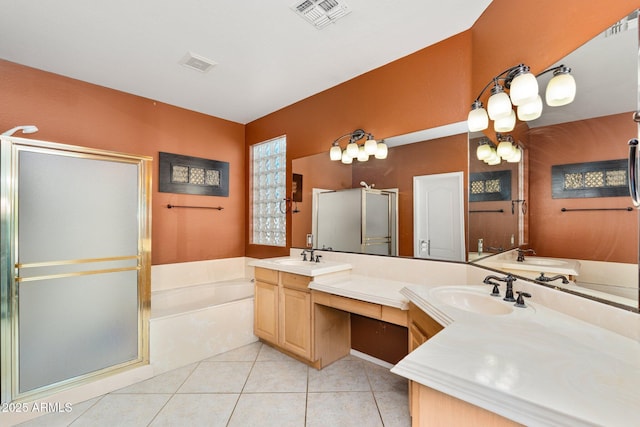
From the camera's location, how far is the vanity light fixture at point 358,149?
2498mm

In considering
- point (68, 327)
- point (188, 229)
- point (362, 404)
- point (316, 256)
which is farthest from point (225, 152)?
point (362, 404)

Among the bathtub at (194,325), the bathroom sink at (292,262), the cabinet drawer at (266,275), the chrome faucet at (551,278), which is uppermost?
the chrome faucet at (551,278)

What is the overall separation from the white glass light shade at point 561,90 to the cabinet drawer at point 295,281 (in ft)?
6.36

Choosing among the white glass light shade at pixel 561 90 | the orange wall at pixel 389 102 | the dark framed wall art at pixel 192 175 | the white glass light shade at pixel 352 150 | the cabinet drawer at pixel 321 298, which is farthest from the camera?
the dark framed wall art at pixel 192 175

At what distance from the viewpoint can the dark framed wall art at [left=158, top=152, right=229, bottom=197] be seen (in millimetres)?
3240

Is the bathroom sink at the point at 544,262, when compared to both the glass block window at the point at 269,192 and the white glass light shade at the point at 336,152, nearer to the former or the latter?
the white glass light shade at the point at 336,152

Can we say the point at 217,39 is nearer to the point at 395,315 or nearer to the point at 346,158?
the point at 346,158

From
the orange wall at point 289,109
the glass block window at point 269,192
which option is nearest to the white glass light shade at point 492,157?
the orange wall at point 289,109

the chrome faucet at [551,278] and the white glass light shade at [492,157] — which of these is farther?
the white glass light shade at [492,157]

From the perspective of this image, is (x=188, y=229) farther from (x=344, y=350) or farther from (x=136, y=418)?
(x=344, y=350)

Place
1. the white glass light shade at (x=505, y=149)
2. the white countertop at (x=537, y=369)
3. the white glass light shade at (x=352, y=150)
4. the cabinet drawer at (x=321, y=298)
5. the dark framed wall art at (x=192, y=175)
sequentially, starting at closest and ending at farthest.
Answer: the white countertop at (x=537, y=369), the white glass light shade at (x=505, y=149), the cabinet drawer at (x=321, y=298), the white glass light shade at (x=352, y=150), the dark framed wall art at (x=192, y=175)

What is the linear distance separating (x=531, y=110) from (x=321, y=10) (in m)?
1.41

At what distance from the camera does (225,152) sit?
3785 millimetres

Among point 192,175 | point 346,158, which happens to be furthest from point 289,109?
point 192,175
